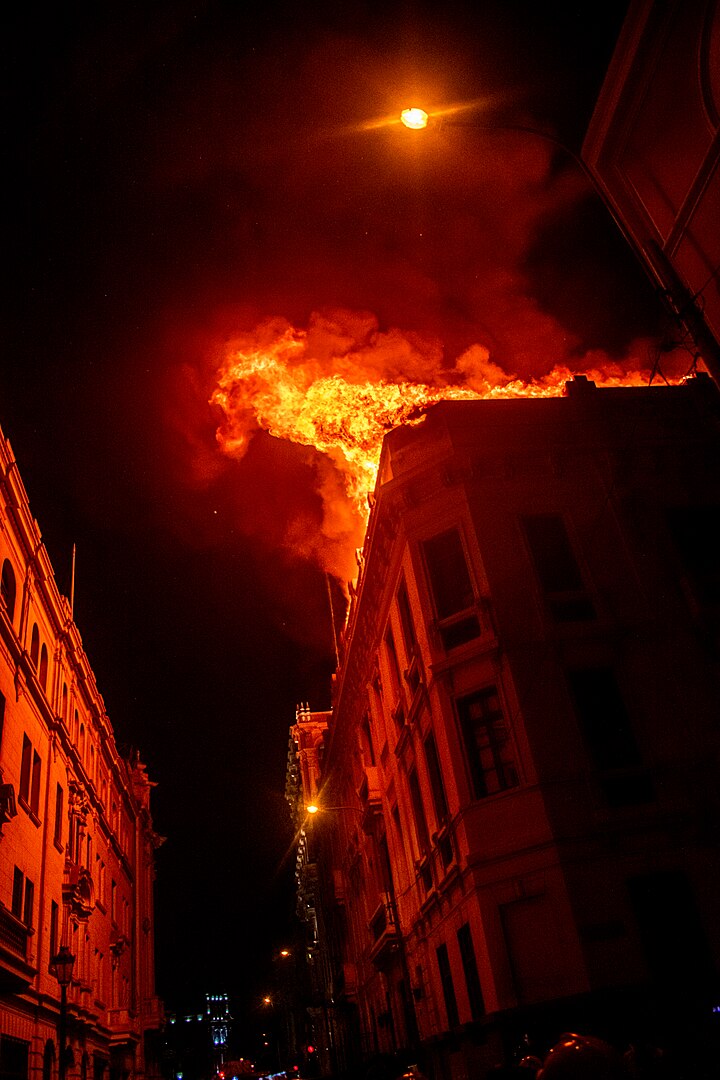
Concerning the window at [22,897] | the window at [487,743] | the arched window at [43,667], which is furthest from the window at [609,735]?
the arched window at [43,667]

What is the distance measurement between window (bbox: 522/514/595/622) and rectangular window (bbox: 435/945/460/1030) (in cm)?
918

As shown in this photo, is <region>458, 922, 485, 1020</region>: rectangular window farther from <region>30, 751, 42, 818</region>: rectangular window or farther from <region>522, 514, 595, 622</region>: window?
<region>30, 751, 42, 818</region>: rectangular window

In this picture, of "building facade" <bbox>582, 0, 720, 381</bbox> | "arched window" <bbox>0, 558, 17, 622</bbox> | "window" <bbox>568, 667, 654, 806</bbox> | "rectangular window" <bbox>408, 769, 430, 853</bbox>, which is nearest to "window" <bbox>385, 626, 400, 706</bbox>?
"rectangular window" <bbox>408, 769, 430, 853</bbox>

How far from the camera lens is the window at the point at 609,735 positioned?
55.6ft

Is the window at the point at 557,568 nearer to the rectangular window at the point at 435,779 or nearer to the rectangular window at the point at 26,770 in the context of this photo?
the rectangular window at the point at 435,779

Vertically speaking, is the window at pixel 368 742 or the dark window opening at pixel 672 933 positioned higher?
the window at pixel 368 742

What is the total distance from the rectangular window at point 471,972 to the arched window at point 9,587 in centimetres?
1478

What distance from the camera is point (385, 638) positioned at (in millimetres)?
25672

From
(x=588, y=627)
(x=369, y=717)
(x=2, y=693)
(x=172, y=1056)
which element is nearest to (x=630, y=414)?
(x=588, y=627)

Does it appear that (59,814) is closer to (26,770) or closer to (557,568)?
(26,770)

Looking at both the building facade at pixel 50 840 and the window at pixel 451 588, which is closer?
the window at pixel 451 588

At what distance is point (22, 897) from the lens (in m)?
21.8

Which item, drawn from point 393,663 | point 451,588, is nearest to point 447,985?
point 393,663

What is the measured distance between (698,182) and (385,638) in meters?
17.2
